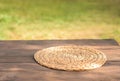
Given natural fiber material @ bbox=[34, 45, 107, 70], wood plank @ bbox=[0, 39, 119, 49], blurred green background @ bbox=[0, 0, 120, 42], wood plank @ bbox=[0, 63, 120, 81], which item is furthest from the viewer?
blurred green background @ bbox=[0, 0, 120, 42]

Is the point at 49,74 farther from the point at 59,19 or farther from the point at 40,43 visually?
the point at 59,19

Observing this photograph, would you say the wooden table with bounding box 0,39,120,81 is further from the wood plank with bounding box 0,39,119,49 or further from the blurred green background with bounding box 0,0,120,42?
the blurred green background with bounding box 0,0,120,42

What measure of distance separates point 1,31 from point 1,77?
3.04m

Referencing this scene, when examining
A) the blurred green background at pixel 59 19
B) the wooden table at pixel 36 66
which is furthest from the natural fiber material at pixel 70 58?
the blurred green background at pixel 59 19

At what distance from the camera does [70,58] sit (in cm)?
169

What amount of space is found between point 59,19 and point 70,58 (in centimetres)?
344

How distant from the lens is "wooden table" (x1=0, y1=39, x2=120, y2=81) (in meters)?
1.42

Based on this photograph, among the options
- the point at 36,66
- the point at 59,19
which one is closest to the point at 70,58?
the point at 36,66

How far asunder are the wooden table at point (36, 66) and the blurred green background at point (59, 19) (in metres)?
2.16

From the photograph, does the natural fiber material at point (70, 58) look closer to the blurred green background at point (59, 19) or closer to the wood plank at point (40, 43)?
the wood plank at point (40, 43)

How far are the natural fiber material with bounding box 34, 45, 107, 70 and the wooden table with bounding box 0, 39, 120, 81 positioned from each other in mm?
37

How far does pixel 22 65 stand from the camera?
1579 mm

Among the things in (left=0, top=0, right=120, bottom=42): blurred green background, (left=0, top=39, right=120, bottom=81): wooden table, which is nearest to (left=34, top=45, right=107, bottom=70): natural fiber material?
(left=0, top=39, right=120, bottom=81): wooden table

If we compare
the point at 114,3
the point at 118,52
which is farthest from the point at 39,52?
the point at 114,3
